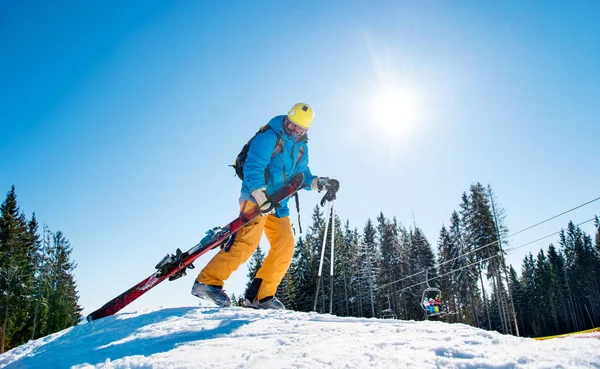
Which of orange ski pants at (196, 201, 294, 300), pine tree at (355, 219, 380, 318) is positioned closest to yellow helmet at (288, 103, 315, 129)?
orange ski pants at (196, 201, 294, 300)

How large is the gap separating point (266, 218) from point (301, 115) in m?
1.44

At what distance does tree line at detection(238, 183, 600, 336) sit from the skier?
86.0 ft

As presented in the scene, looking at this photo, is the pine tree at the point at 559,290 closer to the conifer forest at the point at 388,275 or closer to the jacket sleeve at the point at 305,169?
the conifer forest at the point at 388,275

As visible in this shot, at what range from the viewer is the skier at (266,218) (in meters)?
4.43

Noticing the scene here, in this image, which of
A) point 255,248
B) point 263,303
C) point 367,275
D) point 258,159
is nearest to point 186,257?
point 255,248

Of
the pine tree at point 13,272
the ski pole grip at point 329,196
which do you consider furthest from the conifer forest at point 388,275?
the ski pole grip at point 329,196

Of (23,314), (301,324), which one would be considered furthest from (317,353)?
(23,314)

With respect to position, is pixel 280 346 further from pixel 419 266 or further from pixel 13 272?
pixel 419 266

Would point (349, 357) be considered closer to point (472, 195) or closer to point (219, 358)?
point (219, 358)

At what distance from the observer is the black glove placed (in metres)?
5.37

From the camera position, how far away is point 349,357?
1682 millimetres

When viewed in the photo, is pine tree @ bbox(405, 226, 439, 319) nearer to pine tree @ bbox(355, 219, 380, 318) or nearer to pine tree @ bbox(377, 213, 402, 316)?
pine tree @ bbox(377, 213, 402, 316)

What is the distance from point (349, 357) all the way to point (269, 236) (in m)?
3.37

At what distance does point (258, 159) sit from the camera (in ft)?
15.0
